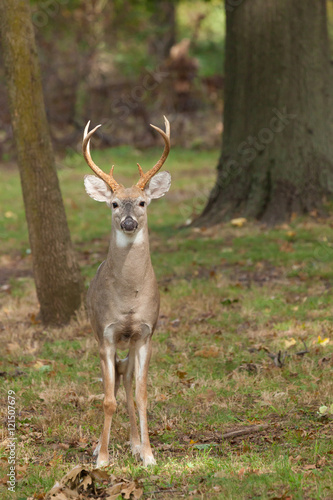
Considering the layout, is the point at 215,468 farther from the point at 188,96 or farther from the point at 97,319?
the point at 188,96

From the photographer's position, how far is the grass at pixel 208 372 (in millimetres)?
4477

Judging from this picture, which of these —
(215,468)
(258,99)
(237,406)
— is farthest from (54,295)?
(258,99)

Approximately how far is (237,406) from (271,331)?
1659mm

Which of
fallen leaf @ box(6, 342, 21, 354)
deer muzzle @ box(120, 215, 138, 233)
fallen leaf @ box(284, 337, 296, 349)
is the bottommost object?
fallen leaf @ box(6, 342, 21, 354)

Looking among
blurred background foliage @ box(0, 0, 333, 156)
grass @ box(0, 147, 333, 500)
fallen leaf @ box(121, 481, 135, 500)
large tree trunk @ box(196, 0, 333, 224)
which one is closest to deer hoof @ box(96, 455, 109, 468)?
grass @ box(0, 147, 333, 500)

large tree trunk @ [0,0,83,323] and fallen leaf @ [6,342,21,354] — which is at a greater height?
large tree trunk @ [0,0,83,323]

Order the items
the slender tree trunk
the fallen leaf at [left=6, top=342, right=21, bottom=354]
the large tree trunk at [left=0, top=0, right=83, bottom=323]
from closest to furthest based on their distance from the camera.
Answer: the fallen leaf at [left=6, top=342, right=21, bottom=354], the large tree trunk at [left=0, top=0, right=83, bottom=323], the slender tree trunk

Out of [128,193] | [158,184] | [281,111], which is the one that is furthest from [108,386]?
[281,111]

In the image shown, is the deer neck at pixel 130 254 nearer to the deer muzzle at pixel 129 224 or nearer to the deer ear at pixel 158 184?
the deer muzzle at pixel 129 224

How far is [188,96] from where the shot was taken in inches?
937

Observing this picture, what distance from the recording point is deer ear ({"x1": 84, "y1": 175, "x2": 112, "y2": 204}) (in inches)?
197

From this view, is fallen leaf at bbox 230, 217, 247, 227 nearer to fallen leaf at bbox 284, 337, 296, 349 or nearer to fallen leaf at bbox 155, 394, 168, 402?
fallen leaf at bbox 284, 337, 296, 349

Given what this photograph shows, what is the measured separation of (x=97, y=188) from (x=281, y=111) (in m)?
6.47

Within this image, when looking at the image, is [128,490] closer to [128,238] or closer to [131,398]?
[131,398]
